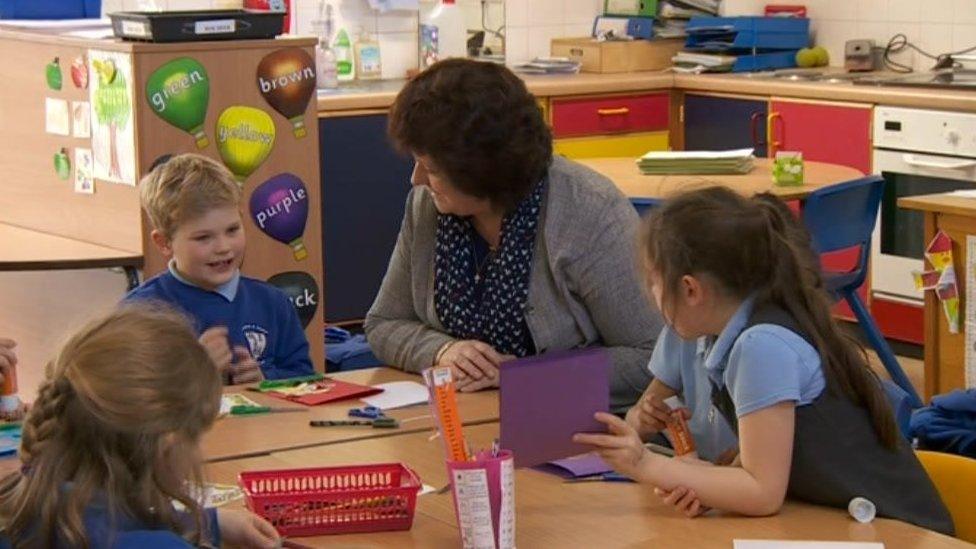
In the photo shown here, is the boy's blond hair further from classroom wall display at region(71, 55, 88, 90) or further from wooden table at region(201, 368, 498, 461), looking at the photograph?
classroom wall display at region(71, 55, 88, 90)

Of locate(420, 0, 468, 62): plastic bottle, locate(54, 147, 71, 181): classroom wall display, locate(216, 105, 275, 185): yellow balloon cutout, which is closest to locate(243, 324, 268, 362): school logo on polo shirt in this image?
locate(216, 105, 275, 185): yellow balloon cutout

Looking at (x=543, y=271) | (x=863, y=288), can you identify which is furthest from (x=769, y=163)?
(x=543, y=271)

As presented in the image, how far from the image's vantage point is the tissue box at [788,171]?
16.0 ft

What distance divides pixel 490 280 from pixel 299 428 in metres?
0.53

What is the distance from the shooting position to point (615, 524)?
2.19 m

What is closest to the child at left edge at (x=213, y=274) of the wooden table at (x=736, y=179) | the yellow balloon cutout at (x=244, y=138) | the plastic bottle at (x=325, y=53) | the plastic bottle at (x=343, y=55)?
the yellow balloon cutout at (x=244, y=138)

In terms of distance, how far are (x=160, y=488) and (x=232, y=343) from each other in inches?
57.2

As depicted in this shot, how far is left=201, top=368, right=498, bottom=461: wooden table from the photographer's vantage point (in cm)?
259

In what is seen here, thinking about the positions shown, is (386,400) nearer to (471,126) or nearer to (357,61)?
(471,126)

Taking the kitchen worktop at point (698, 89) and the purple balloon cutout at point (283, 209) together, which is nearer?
the purple balloon cutout at point (283, 209)

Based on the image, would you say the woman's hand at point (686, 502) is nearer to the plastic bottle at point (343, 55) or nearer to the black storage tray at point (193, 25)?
the black storage tray at point (193, 25)

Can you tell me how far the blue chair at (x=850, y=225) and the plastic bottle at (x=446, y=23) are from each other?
89.9 inches

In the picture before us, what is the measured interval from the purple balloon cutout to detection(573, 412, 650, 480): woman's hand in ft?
7.70

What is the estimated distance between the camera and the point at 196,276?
338 centimetres
